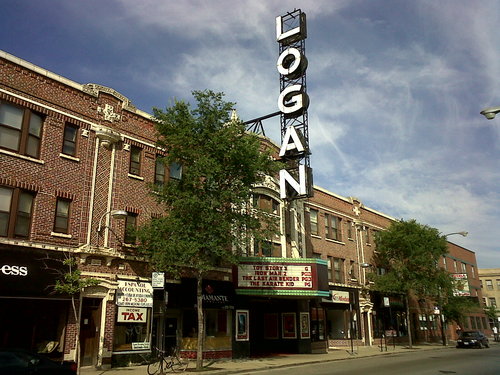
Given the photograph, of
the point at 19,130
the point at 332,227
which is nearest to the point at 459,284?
the point at 332,227

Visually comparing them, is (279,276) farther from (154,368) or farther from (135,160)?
(135,160)

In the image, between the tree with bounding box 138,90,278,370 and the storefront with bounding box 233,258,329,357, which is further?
the storefront with bounding box 233,258,329,357

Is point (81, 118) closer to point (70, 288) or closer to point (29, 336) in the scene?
point (70, 288)

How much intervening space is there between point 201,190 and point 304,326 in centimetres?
1486

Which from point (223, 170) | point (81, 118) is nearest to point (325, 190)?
point (223, 170)

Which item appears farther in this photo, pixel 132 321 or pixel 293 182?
pixel 293 182

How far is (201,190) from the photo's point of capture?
2089cm

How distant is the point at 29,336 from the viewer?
1802 centimetres

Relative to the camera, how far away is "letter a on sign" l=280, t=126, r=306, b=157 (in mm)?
30359

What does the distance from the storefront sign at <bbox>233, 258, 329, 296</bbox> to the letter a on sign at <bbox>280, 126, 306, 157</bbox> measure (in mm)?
7717

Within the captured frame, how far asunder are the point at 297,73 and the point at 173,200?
52.2ft

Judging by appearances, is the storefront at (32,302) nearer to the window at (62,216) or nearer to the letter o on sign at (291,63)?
the window at (62,216)

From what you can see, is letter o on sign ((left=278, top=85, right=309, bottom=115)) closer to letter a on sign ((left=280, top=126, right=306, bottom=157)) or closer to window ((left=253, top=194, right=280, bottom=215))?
letter a on sign ((left=280, top=126, right=306, bottom=157))

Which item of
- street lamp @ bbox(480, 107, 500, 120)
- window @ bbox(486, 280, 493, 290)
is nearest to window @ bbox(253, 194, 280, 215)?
street lamp @ bbox(480, 107, 500, 120)
